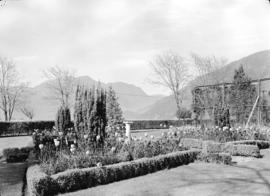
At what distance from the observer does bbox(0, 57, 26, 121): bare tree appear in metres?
33.5

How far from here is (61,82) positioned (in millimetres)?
37438

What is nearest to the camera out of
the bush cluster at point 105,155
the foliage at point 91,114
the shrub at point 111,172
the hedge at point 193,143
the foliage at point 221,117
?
the shrub at point 111,172

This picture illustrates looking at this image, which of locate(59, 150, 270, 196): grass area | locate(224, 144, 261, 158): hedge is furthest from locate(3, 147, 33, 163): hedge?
locate(224, 144, 261, 158): hedge

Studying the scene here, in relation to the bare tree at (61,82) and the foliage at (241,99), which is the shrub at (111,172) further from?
the bare tree at (61,82)

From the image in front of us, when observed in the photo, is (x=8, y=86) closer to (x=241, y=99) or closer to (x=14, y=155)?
(x=241, y=99)

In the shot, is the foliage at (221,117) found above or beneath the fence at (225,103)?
beneath

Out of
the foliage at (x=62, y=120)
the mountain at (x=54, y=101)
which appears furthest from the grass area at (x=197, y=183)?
the foliage at (x=62, y=120)

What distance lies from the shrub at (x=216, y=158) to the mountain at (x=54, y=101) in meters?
3.96

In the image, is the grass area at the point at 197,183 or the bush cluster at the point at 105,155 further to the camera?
the bush cluster at the point at 105,155

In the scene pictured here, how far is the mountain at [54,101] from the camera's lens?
41.0 m

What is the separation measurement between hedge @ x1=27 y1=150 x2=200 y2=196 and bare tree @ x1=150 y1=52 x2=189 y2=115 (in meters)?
28.5

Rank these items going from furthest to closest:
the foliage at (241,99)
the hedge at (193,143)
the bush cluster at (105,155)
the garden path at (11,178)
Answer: the foliage at (241,99)
the hedge at (193,143)
the bush cluster at (105,155)
the garden path at (11,178)

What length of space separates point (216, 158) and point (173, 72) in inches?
1116

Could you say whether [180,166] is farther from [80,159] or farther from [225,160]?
[80,159]
